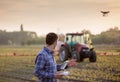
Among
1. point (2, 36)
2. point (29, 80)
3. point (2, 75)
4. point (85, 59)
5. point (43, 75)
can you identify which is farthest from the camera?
point (2, 36)

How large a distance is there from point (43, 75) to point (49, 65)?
16 cm

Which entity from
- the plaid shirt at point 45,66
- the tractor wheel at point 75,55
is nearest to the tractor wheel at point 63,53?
the tractor wheel at point 75,55

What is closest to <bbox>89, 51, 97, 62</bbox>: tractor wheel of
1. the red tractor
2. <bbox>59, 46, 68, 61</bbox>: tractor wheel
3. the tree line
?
the red tractor

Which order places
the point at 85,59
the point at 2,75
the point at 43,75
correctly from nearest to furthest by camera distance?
the point at 43,75 < the point at 2,75 < the point at 85,59

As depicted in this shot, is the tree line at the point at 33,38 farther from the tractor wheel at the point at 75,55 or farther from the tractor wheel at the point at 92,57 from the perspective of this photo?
the tractor wheel at the point at 75,55

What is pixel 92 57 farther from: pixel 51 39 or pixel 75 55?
pixel 51 39

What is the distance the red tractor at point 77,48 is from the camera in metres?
17.5

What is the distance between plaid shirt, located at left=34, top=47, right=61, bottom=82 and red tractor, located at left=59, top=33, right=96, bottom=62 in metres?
12.3

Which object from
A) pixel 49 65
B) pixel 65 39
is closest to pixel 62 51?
pixel 65 39

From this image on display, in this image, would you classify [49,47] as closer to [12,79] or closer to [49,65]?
[49,65]

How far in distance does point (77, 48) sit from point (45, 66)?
12881 millimetres

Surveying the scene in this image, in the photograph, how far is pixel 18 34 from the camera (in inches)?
927

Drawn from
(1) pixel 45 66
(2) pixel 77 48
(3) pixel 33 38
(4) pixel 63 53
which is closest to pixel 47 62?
(1) pixel 45 66

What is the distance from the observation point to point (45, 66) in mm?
4949
